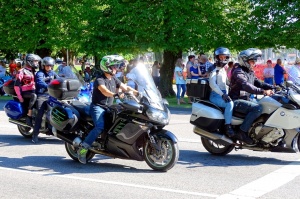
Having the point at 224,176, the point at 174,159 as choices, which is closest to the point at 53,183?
the point at 174,159

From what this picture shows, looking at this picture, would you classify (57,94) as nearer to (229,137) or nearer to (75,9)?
(229,137)

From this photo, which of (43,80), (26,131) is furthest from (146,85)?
(26,131)

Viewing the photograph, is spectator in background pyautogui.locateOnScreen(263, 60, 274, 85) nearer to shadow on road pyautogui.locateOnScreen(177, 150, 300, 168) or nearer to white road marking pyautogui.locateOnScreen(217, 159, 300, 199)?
shadow on road pyautogui.locateOnScreen(177, 150, 300, 168)

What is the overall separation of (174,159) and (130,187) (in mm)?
962

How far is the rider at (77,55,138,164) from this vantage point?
327 inches

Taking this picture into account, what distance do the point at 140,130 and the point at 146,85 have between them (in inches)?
27.0

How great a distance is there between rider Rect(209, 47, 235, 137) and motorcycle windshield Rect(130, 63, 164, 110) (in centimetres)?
128

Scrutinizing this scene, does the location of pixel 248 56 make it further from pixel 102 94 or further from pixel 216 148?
pixel 102 94

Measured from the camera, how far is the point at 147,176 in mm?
7855

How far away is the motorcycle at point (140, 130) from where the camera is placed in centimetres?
795

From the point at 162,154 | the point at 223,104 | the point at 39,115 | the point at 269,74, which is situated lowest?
the point at 162,154

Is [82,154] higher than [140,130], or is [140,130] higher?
[140,130]

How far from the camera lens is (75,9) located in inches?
1080

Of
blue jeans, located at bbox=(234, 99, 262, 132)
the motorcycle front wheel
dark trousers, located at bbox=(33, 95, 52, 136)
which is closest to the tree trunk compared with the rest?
dark trousers, located at bbox=(33, 95, 52, 136)
